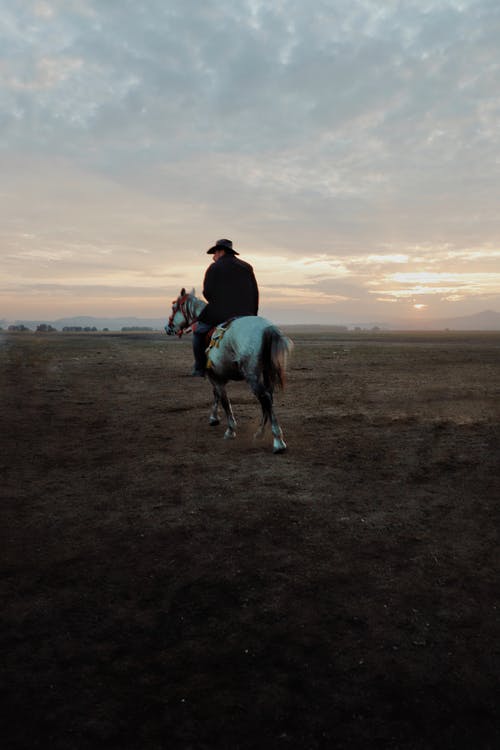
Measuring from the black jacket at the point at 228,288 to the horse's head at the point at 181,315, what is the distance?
1.04 m

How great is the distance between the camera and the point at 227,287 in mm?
9281

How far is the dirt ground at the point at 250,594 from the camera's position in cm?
263

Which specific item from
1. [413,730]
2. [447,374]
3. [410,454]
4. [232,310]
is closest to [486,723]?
[413,730]

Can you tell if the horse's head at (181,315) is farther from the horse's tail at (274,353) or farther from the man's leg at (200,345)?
the horse's tail at (274,353)

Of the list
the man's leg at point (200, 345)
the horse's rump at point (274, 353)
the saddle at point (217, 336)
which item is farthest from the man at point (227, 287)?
the horse's rump at point (274, 353)

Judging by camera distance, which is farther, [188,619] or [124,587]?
[124,587]

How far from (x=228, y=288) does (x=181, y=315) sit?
1.72 meters

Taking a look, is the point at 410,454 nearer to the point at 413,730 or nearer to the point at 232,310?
the point at 232,310

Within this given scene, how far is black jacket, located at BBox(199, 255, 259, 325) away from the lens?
9266 millimetres

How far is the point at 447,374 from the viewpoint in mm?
19812

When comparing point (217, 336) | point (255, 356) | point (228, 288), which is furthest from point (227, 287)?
point (255, 356)

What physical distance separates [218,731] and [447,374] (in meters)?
19.4

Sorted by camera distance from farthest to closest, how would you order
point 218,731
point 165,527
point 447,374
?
point 447,374, point 165,527, point 218,731

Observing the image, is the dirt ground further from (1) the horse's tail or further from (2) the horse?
(1) the horse's tail
